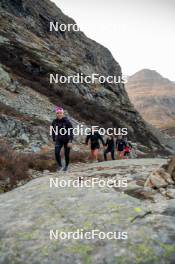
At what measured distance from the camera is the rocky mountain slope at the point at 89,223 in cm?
636

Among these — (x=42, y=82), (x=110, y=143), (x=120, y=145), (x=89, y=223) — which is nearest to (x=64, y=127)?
(x=89, y=223)

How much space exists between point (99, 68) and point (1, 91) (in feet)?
157

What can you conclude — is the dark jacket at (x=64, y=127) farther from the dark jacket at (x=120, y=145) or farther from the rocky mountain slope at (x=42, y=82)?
the dark jacket at (x=120, y=145)

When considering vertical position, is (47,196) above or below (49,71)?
below

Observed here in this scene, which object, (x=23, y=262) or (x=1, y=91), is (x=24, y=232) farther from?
(x=1, y=91)

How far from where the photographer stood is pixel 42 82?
45.7 meters

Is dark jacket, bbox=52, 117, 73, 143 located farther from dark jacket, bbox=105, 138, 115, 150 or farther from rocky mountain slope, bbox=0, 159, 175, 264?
dark jacket, bbox=105, 138, 115, 150

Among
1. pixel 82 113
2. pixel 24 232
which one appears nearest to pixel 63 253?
pixel 24 232

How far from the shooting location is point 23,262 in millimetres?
6406

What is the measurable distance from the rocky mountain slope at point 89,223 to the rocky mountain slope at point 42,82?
1483cm

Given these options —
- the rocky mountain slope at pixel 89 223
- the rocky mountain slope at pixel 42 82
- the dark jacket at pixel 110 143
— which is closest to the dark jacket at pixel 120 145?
the dark jacket at pixel 110 143

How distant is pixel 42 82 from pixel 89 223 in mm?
39603

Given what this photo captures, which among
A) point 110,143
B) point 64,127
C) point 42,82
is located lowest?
point 110,143

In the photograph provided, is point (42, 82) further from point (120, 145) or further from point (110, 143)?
point (110, 143)
